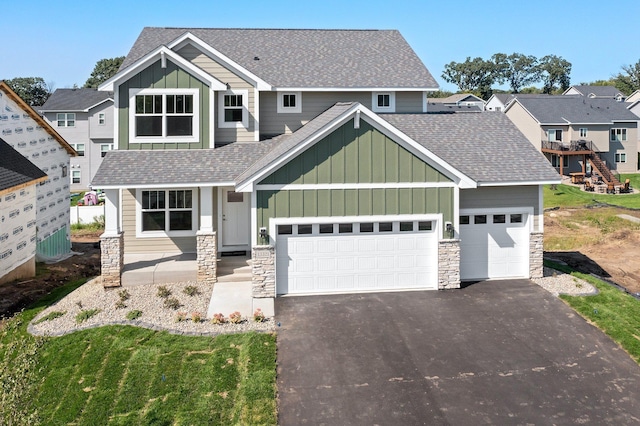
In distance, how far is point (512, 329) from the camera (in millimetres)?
12617

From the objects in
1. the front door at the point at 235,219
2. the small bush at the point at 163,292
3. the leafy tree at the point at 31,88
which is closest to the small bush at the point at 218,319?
the small bush at the point at 163,292

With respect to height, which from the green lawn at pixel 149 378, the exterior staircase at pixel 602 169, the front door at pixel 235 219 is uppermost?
the exterior staircase at pixel 602 169

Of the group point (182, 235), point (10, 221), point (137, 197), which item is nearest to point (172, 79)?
point (137, 197)

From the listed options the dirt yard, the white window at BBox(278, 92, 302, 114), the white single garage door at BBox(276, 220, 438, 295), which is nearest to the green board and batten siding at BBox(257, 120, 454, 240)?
the white single garage door at BBox(276, 220, 438, 295)

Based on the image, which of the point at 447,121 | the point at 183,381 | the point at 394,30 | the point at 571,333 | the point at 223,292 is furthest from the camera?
the point at 394,30

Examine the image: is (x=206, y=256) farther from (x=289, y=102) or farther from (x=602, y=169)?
(x=602, y=169)

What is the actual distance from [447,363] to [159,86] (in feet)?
41.4

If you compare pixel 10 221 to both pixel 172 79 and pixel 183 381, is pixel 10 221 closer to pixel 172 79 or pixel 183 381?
pixel 172 79

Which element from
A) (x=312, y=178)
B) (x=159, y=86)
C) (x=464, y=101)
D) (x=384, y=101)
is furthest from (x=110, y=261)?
(x=464, y=101)

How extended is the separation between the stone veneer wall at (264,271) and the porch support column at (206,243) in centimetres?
173

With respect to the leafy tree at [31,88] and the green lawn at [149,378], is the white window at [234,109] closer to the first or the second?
the green lawn at [149,378]

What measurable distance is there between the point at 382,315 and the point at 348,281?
6.88ft

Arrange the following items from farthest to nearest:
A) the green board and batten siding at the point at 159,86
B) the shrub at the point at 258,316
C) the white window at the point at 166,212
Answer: the white window at the point at 166,212
the green board and batten siding at the point at 159,86
the shrub at the point at 258,316

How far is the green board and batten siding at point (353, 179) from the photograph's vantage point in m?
14.7
